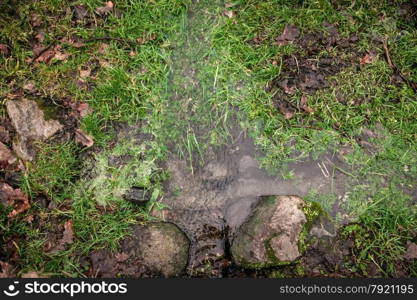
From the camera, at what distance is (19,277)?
→ 3.07m

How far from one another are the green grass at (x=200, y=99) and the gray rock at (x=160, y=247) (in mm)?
198

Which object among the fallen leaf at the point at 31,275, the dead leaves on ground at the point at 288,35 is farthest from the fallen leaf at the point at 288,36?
the fallen leaf at the point at 31,275

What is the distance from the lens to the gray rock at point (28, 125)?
131 inches

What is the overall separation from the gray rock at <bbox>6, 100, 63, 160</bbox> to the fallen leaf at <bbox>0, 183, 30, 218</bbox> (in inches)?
13.3

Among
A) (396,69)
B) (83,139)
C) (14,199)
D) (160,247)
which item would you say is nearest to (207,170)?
(160,247)

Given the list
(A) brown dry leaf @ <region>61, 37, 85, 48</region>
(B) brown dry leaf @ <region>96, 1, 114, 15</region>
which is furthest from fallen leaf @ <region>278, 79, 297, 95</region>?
(A) brown dry leaf @ <region>61, 37, 85, 48</region>

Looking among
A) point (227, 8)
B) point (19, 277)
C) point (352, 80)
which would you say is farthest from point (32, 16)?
point (352, 80)

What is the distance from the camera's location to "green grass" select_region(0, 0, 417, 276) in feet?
10.9

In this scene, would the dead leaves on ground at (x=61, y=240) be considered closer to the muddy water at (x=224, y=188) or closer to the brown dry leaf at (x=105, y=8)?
the muddy water at (x=224, y=188)

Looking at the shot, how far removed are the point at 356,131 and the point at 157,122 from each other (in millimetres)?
2143

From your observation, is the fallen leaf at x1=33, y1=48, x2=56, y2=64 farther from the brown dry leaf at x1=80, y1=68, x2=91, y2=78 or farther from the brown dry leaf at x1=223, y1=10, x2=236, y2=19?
the brown dry leaf at x1=223, y1=10, x2=236, y2=19

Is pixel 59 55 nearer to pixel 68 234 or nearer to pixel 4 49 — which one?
pixel 4 49

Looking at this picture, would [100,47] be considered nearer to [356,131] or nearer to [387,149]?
[356,131]

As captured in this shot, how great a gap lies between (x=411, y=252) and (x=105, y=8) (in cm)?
410
